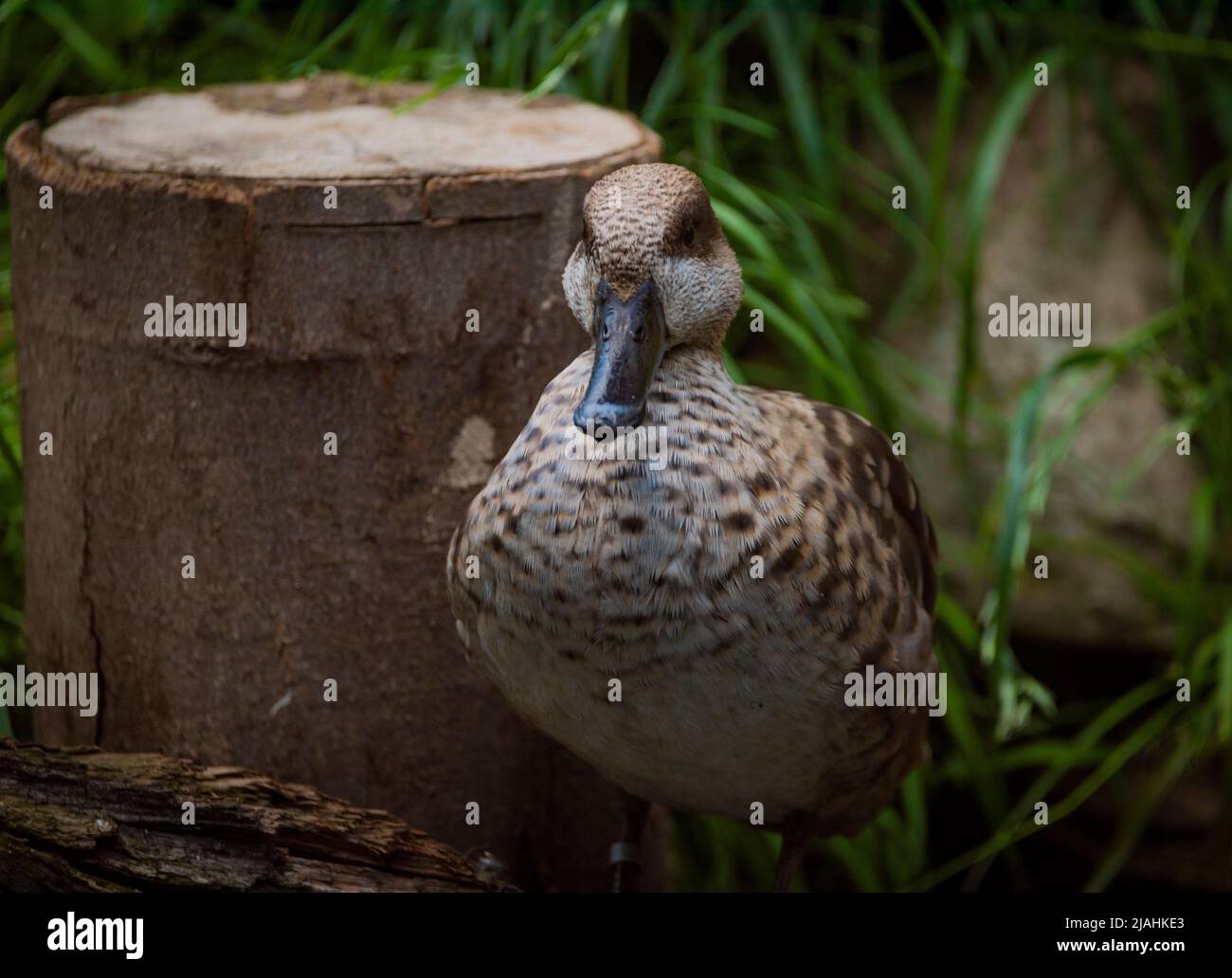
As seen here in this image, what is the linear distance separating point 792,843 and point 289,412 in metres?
0.83

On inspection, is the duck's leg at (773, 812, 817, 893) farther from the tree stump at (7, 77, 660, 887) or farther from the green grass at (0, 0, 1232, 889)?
the green grass at (0, 0, 1232, 889)

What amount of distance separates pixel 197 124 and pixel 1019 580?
77.2 inches

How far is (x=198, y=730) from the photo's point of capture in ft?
6.22

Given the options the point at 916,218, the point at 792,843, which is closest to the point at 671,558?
the point at 792,843

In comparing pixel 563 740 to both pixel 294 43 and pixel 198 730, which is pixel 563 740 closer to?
pixel 198 730

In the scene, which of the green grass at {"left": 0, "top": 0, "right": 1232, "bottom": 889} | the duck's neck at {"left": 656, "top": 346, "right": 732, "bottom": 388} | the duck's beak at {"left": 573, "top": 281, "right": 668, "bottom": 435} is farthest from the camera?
the green grass at {"left": 0, "top": 0, "right": 1232, "bottom": 889}

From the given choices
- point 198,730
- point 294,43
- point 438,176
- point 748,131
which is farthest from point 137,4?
point 198,730

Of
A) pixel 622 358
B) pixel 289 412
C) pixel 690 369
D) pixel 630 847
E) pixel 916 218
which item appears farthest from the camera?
pixel 916 218

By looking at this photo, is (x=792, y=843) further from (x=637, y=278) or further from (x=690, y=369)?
(x=637, y=278)

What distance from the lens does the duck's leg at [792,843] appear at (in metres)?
1.77

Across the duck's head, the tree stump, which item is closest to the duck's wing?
the duck's head

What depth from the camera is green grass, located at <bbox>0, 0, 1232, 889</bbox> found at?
8.34 feet

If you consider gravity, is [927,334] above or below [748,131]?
below

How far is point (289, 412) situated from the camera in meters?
1.79
